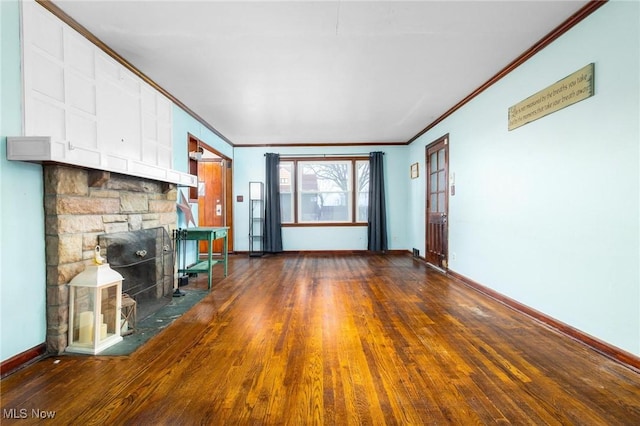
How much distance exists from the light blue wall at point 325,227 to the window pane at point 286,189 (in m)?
0.27

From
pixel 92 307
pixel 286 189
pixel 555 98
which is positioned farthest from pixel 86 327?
pixel 286 189

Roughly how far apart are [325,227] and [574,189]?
4.69 metres

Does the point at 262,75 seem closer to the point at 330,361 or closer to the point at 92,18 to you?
the point at 92,18

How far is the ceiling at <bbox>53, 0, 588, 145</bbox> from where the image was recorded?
81.4 inches

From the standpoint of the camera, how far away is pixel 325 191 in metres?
6.50

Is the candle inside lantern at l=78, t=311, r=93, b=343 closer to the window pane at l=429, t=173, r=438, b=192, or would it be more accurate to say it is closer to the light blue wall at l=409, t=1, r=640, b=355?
the light blue wall at l=409, t=1, r=640, b=355

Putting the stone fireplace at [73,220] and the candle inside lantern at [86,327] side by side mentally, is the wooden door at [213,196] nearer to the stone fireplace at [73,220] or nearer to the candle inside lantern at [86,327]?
the stone fireplace at [73,220]

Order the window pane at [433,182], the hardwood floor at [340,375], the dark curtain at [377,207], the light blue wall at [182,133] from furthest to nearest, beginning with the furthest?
the dark curtain at [377,207] < the window pane at [433,182] < the light blue wall at [182,133] < the hardwood floor at [340,375]

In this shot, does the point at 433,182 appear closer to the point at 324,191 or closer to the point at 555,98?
the point at 324,191

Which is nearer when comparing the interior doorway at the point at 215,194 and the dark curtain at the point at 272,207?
the interior doorway at the point at 215,194

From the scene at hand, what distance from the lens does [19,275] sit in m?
1.81

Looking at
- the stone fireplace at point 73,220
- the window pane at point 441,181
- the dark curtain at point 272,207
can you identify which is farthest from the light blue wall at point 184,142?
the window pane at point 441,181

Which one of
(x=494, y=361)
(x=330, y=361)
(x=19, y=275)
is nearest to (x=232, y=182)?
(x=19, y=275)

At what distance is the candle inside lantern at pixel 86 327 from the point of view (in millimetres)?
2082
